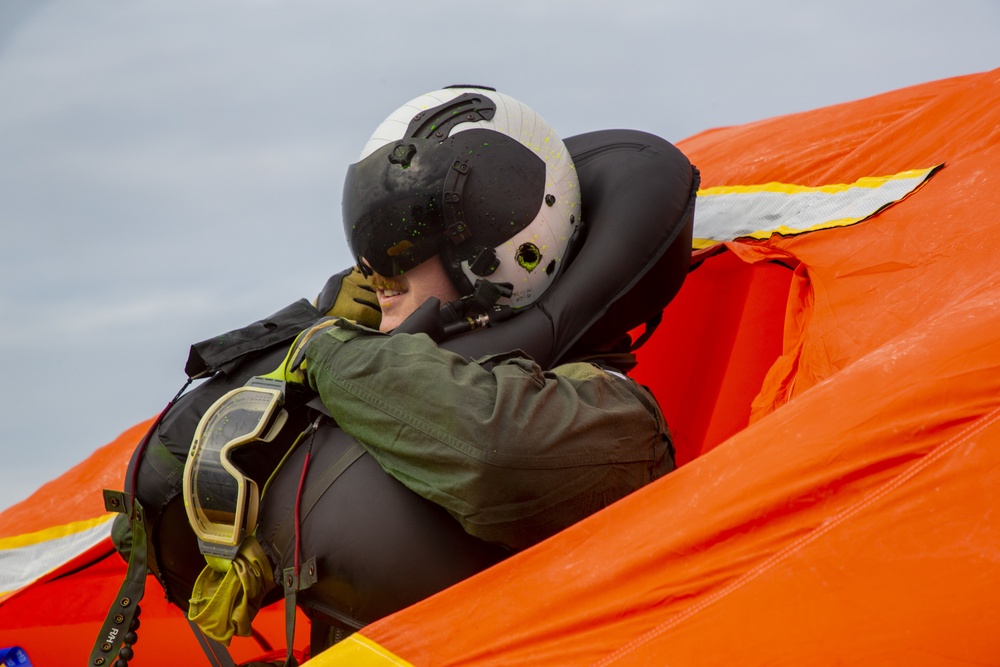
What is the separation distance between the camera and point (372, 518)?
5.29 ft

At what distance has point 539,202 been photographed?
191cm

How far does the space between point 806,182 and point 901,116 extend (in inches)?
9.9

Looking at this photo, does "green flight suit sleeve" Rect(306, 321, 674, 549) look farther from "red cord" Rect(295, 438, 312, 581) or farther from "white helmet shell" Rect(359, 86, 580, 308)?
"white helmet shell" Rect(359, 86, 580, 308)

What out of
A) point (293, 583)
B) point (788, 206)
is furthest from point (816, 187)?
point (293, 583)

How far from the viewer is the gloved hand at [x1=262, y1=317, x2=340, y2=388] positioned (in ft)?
5.71

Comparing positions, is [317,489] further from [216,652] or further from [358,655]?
[216,652]

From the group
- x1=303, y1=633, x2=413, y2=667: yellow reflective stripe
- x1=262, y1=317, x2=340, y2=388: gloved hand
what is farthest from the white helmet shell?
x1=303, y1=633, x2=413, y2=667: yellow reflective stripe

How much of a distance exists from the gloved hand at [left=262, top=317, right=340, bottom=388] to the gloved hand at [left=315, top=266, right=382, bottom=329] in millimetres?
388

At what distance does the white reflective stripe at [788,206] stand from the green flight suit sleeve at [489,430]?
0.70 metres

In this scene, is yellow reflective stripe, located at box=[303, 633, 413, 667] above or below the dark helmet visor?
below

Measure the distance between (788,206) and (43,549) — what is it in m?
1.87

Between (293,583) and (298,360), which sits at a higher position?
(298,360)

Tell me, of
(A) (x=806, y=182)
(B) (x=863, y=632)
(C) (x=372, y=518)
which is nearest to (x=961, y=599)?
(B) (x=863, y=632)

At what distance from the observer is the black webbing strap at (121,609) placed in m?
1.85
